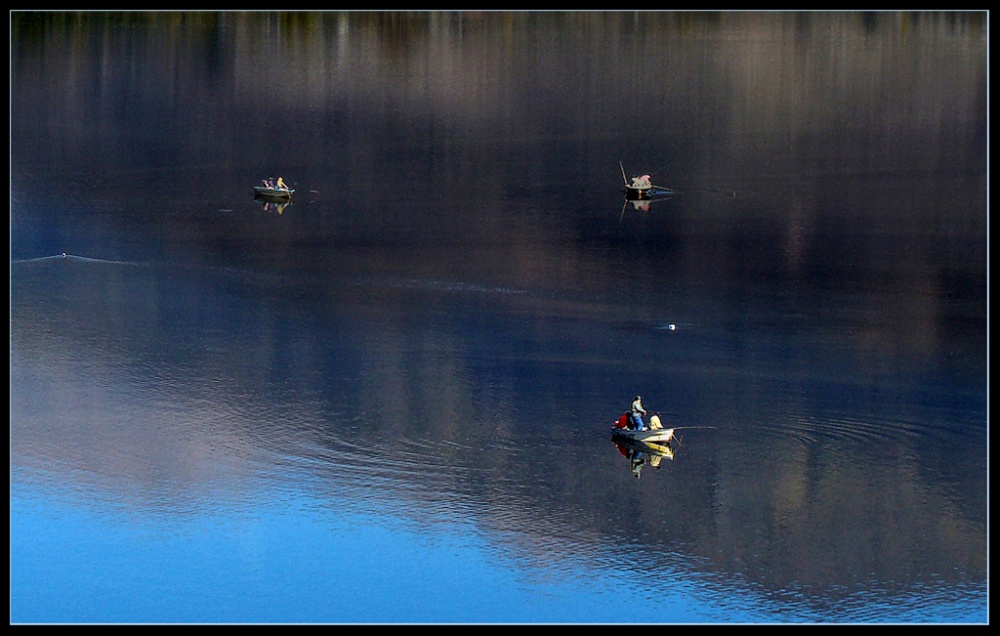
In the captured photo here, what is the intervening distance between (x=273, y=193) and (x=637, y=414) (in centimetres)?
2845

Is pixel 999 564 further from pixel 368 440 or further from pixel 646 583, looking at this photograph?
pixel 368 440

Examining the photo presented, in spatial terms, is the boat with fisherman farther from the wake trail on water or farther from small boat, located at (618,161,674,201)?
small boat, located at (618,161,674,201)

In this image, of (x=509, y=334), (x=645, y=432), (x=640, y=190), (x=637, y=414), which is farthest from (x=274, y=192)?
(x=645, y=432)

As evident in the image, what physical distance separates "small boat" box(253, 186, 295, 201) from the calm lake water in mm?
702

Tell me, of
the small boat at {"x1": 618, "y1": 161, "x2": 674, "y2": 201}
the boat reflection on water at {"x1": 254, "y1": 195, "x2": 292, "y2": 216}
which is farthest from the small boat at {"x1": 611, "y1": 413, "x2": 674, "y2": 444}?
the boat reflection on water at {"x1": 254, "y1": 195, "x2": 292, "y2": 216}

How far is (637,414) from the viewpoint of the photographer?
36.2 meters

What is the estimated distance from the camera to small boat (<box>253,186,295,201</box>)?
60.7 metres

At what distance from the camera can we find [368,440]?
36812 millimetres

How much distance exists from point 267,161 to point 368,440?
107ft

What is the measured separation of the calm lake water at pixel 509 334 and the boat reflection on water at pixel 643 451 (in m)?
0.10

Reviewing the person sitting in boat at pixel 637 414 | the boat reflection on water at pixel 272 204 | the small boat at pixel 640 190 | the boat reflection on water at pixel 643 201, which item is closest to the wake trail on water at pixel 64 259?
the boat reflection on water at pixel 272 204

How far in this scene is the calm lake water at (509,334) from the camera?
1239 inches

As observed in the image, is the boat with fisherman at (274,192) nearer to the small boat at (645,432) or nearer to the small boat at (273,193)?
the small boat at (273,193)

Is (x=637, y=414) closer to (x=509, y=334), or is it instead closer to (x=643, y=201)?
(x=509, y=334)
